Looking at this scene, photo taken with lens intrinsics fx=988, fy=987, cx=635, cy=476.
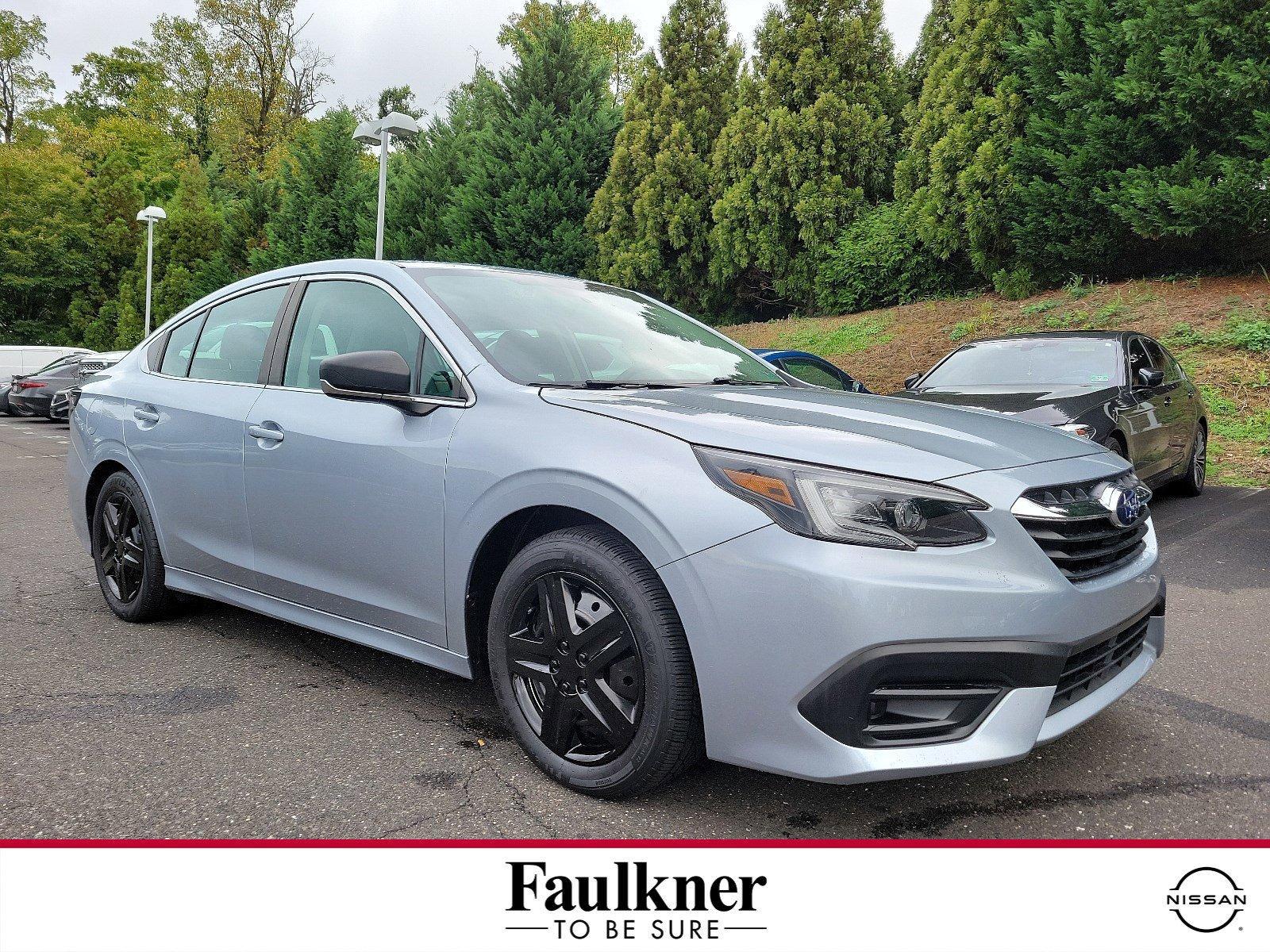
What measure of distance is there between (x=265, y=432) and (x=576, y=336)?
1.18 m

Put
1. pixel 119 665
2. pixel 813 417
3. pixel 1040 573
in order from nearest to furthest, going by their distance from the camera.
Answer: pixel 1040 573, pixel 813 417, pixel 119 665

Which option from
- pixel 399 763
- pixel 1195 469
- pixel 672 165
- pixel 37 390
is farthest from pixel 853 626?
pixel 37 390

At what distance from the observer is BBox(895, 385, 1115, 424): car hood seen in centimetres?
643

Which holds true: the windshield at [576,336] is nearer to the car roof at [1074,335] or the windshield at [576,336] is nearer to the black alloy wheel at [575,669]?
the black alloy wheel at [575,669]

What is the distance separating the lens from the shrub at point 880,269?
15.6 metres

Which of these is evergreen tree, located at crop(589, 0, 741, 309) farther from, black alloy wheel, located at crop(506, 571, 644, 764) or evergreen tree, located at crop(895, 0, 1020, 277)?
black alloy wheel, located at crop(506, 571, 644, 764)

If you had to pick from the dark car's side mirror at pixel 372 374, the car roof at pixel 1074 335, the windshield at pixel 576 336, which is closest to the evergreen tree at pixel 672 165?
the car roof at pixel 1074 335

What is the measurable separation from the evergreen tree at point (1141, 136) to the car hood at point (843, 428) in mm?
11292

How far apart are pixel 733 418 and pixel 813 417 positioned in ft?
0.78

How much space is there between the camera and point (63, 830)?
2.46 m

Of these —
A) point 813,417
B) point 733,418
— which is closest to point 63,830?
point 733,418

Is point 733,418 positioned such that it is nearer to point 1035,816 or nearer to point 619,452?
point 619,452

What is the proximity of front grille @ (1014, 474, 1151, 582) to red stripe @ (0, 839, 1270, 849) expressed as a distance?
0.67 m

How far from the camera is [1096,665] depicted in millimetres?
2535
